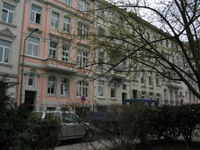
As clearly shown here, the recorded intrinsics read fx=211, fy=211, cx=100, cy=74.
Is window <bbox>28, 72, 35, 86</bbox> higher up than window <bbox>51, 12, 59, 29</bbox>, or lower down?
lower down

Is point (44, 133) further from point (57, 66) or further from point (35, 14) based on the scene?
point (35, 14)

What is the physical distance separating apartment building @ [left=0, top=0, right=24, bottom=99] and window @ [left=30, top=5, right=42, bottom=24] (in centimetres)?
195

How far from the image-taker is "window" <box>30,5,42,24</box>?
2607 centimetres

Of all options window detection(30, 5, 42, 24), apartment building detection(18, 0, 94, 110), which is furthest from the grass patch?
window detection(30, 5, 42, 24)

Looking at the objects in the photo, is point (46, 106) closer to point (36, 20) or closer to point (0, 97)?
point (36, 20)

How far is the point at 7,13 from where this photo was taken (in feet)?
76.4

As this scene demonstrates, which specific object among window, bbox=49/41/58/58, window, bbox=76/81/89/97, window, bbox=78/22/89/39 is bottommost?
window, bbox=76/81/89/97

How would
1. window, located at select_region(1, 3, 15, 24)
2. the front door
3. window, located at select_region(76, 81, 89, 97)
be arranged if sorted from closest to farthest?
window, located at select_region(1, 3, 15, 24) → the front door → window, located at select_region(76, 81, 89, 97)

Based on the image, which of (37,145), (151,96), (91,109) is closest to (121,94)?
(151,96)

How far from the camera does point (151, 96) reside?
4188 cm

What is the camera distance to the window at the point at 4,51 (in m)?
22.3

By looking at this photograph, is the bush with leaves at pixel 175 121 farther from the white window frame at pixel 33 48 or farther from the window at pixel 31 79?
the white window frame at pixel 33 48

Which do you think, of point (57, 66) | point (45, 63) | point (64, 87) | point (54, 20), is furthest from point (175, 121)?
point (54, 20)

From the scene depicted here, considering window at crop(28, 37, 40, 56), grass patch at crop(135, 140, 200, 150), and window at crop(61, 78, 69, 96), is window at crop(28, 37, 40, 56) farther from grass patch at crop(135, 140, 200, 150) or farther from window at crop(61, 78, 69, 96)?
grass patch at crop(135, 140, 200, 150)
